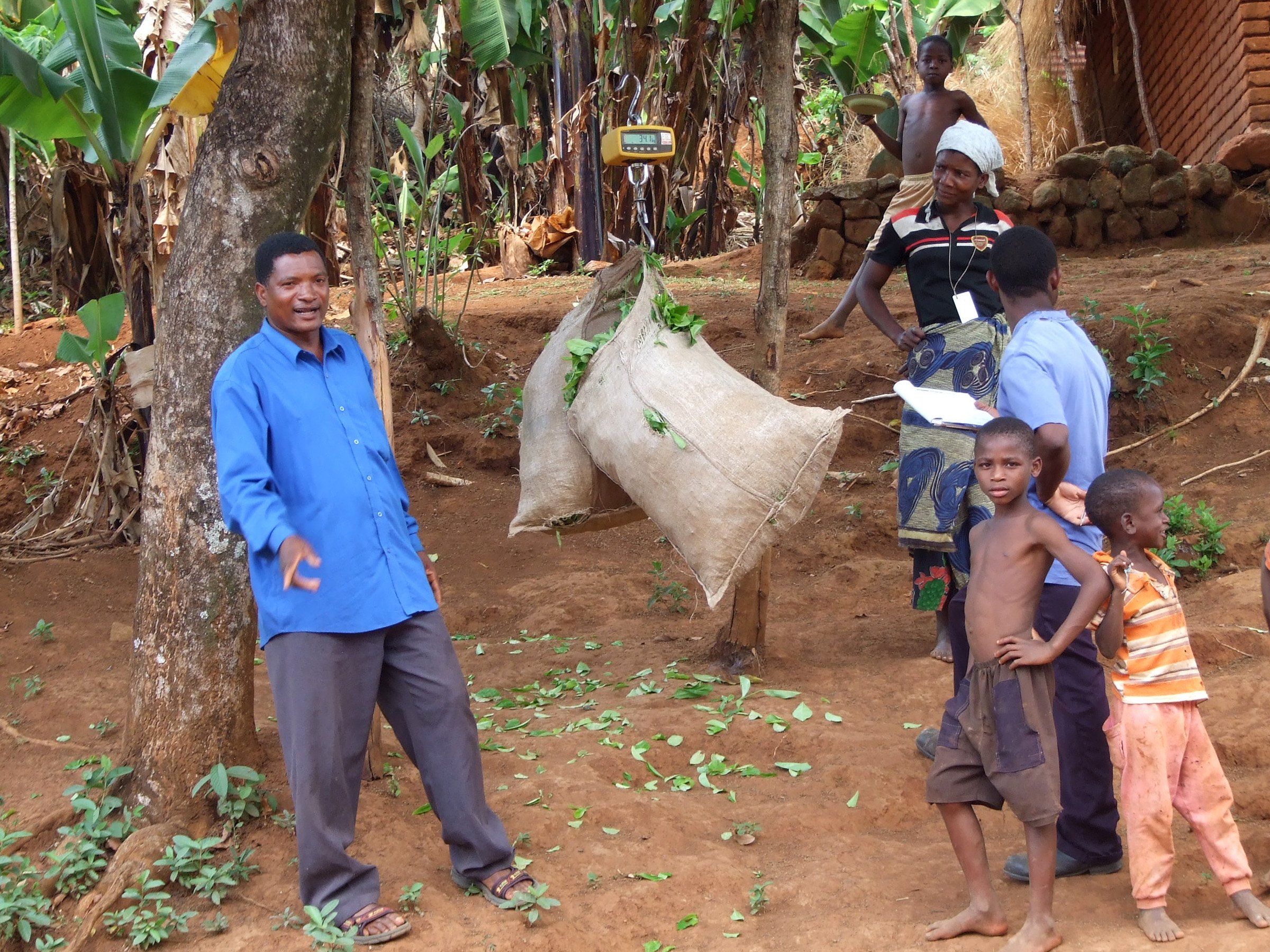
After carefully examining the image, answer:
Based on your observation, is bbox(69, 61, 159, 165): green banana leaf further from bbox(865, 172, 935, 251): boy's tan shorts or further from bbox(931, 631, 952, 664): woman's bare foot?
bbox(931, 631, 952, 664): woman's bare foot

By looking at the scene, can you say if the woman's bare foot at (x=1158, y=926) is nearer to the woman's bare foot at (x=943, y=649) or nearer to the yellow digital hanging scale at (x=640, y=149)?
the woman's bare foot at (x=943, y=649)

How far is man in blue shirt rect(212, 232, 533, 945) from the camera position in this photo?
2.65m

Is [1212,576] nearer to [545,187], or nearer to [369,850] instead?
[369,850]

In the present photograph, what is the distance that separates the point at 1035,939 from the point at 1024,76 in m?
9.81

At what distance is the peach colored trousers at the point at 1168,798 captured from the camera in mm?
2479

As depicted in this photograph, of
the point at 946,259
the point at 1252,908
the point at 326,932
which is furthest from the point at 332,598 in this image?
the point at 946,259

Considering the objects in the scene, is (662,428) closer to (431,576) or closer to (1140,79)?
(431,576)

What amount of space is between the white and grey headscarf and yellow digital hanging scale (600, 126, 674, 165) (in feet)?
2.88

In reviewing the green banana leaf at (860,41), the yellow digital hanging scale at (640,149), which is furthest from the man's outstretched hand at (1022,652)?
the green banana leaf at (860,41)

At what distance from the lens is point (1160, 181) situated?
29.7ft

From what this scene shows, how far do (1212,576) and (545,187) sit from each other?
9317 millimetres

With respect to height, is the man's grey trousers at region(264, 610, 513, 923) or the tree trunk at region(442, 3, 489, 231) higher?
the tree trunk at region(442, 3, 489, 231)

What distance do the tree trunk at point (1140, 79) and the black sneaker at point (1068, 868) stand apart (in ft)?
28.7

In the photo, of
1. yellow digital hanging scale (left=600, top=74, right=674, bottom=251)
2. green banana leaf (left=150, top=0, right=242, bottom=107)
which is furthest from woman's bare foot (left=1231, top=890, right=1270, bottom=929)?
green banana leaf (left=150, top=0, right=242, bottom=107)
